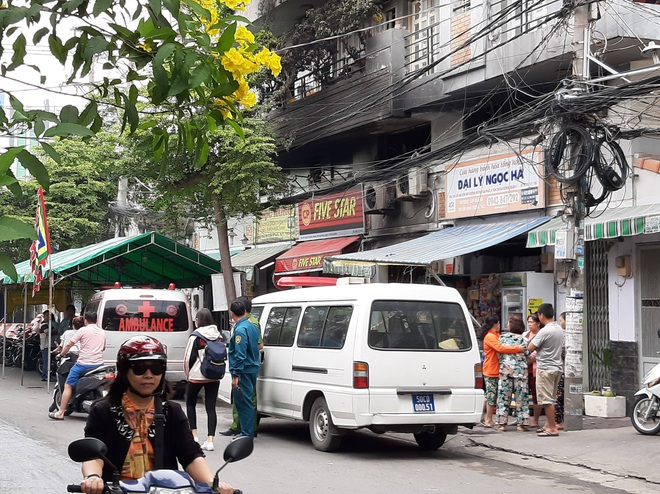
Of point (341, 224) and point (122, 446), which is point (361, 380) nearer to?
point (122, 446)

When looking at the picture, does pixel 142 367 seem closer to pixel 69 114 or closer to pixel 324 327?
pixel 69 114

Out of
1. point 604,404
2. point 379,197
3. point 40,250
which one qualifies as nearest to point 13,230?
point 604,404

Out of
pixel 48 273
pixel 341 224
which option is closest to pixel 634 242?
pixel 341 224

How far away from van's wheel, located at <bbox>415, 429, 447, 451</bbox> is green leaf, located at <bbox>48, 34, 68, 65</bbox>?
7886mm

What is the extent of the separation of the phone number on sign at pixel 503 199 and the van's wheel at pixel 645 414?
5332 millimetres

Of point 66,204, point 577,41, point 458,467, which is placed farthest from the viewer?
point 66,204

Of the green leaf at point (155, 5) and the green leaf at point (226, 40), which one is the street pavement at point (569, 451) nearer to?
the green leaf at point (226, 40)

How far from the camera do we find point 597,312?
15.9 m

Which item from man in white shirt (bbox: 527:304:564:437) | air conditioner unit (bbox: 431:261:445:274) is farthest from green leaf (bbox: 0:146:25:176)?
air conditioner unit (bbox: 431:261:445:274)

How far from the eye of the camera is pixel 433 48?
19750 mm

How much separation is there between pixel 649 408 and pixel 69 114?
1022 centimetres

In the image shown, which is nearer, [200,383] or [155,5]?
[155,5]

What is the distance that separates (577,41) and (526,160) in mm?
3413

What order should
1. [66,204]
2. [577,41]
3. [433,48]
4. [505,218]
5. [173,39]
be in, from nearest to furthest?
[173,39], [577,41], [505,218], [433,48], [66,204]
